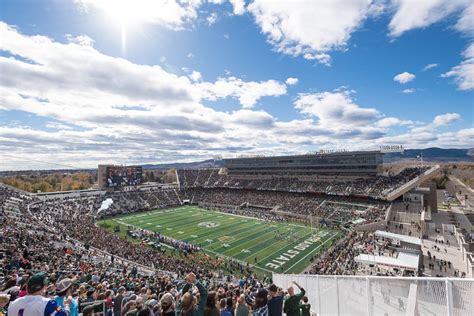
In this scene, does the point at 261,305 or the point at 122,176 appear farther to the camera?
the point at 122,176

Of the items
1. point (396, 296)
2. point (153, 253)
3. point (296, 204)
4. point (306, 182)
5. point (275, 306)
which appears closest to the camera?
point (275, 306)

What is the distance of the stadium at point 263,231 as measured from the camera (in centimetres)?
735

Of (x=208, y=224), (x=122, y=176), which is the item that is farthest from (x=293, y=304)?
(x=122, y=176)

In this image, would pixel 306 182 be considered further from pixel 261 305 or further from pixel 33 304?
pixel 33 304

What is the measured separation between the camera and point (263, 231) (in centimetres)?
3647

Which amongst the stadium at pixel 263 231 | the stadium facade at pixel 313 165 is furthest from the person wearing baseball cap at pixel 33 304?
the stadium facade at pixel 313 165

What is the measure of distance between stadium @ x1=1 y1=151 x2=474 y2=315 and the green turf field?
17cm

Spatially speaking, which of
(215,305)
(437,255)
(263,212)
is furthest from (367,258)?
(263,212)

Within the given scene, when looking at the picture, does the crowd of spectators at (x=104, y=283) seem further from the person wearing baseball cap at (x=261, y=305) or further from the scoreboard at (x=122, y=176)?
the scoreboard at (x=122, y=176)

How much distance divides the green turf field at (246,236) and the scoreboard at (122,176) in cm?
1145

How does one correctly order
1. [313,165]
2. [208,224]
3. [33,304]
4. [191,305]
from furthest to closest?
[313,165]
[208,224]
[191,305]
[33,304]

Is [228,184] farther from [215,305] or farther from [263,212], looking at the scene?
[215,305]

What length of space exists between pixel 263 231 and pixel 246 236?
126 inches

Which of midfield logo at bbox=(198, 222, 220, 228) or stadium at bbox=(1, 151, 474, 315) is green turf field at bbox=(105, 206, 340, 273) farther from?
stadium at bbox=(1, 151, 474, 315)
